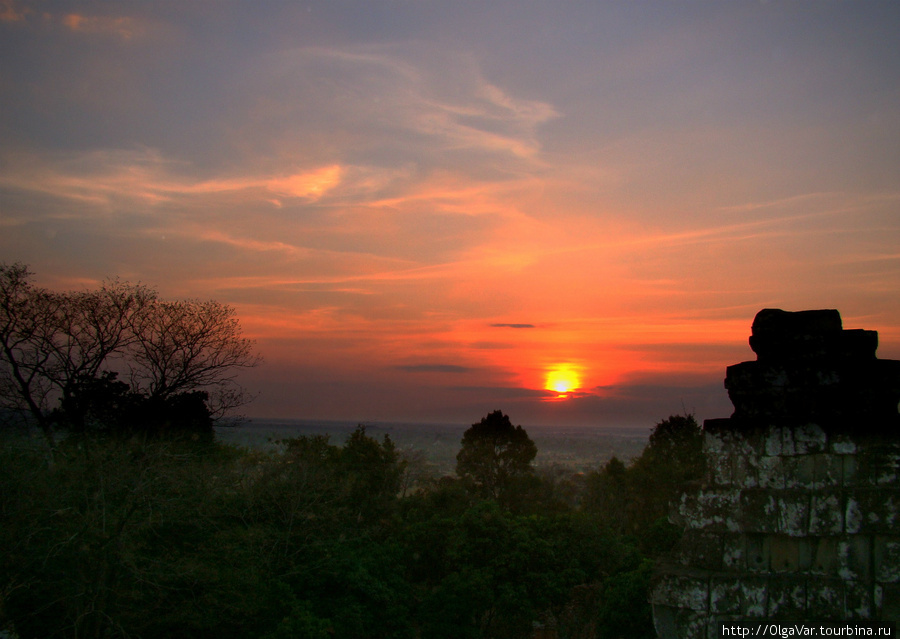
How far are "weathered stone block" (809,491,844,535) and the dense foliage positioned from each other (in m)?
12.2

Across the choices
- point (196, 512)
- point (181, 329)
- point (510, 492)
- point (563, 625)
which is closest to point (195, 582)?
point (196, 512)

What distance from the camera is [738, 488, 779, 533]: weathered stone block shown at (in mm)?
4246

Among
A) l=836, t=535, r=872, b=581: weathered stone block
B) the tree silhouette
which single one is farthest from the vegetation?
l=836, t=535, r=872, b=581: weathered stone block

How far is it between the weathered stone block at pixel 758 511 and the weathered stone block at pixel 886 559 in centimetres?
61

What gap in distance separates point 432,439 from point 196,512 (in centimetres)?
13054

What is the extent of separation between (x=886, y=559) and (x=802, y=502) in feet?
1.97

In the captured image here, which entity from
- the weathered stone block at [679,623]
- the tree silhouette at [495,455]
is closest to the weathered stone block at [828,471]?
the weathered stone block at [679,623]

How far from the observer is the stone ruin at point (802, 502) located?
13.5 ft

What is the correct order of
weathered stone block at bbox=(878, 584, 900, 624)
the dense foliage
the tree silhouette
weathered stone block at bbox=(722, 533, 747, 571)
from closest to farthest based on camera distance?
weathered stone block at bbox=(878, 584, 900, 624) → weathered stone block at bbox=(722, 533, 747, 571) → the dense foliage → the tree silhouette

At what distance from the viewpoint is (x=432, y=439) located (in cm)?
14462

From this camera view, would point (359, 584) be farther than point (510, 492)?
No

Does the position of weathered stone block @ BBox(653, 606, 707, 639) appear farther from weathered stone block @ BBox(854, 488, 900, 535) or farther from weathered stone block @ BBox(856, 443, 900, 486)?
weathered stone block @ BBox(856, 443, 900, 486)

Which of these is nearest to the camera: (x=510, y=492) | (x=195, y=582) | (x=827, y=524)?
(x=827, y=524)

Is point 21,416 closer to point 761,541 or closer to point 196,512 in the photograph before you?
point 196,512
